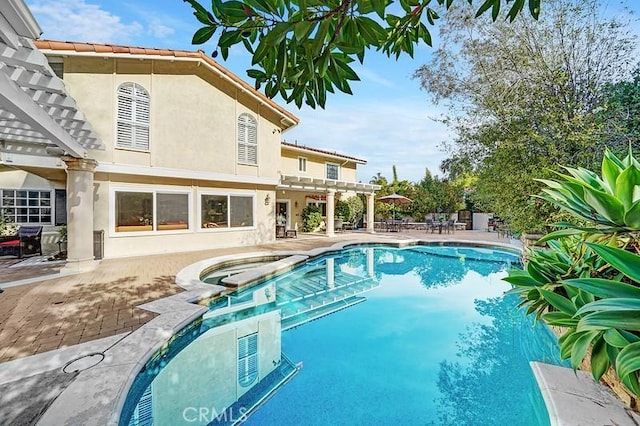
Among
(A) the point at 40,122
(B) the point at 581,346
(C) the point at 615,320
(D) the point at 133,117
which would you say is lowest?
(B) the point at 581,346

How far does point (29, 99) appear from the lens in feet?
16.9

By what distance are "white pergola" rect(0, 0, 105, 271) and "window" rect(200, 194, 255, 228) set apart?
209 inches

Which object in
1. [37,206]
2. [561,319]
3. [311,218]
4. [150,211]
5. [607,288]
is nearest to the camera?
[607,288]

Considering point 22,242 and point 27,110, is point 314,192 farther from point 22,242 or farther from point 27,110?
point 27,110

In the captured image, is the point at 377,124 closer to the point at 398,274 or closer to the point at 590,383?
the point at 398,274

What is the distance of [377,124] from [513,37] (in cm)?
1882

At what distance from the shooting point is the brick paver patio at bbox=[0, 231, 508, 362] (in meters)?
4.91

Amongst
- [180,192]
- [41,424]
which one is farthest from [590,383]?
[180,192]

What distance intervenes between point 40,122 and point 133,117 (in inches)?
285

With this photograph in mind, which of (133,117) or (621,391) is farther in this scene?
(133,117)

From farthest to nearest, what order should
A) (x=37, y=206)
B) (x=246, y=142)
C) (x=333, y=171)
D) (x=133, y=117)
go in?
1. (x=333, y=171)
2. (x=246, y=142)
3. (x=37, y=206)
4. (x=133, y=117)

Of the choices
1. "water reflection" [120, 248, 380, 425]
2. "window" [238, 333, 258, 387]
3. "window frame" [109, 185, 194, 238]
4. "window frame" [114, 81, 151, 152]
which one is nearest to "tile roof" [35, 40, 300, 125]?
"window frame" [114, 81, 151, 152]

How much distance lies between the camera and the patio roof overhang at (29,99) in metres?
3.48

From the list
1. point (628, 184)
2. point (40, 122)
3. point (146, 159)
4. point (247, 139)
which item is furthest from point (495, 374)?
point (247, 139)
